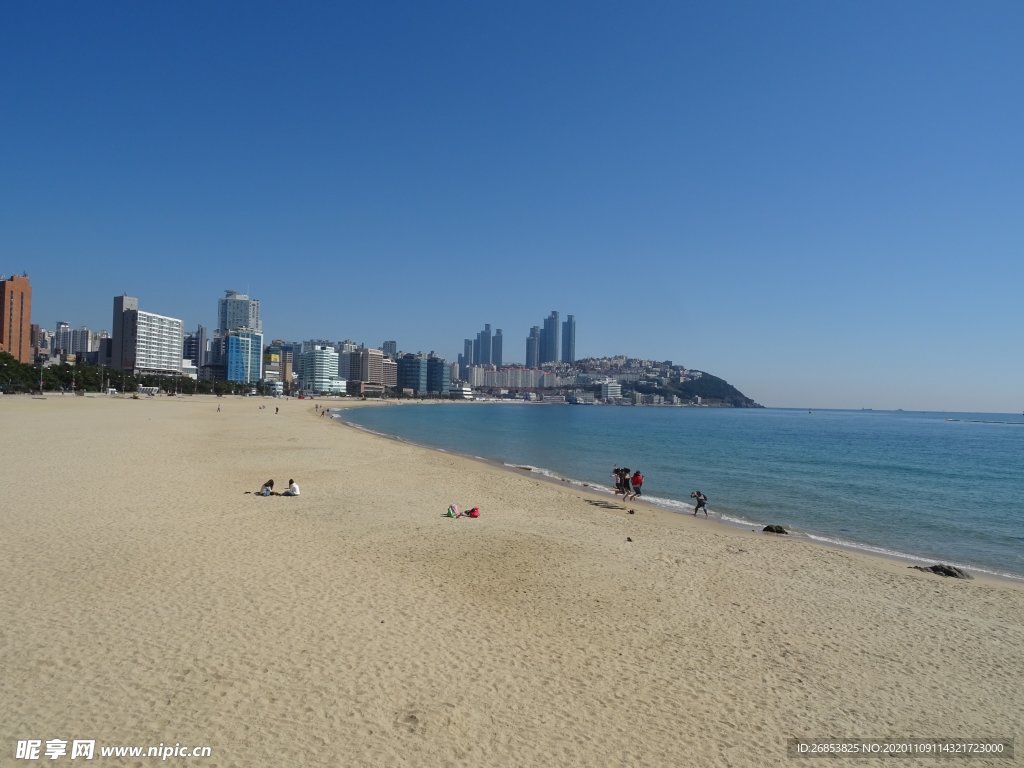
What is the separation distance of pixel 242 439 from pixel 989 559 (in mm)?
33827

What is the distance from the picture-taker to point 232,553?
A: 10156mm

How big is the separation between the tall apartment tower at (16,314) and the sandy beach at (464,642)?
474 ft

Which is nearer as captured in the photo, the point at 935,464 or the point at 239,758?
the point at 239,758

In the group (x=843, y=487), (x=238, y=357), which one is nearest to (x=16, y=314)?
(x=238, y=357)

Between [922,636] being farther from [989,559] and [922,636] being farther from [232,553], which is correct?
[232,553]

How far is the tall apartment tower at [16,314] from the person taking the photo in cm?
12306

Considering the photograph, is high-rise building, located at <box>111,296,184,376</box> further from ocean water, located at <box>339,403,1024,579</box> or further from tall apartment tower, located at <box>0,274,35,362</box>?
ocean water, located at <box>339,403,1024,579</box>

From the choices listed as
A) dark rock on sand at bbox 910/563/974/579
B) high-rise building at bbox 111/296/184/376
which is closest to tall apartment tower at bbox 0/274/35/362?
high-rise building at bbox 111/296/184/376

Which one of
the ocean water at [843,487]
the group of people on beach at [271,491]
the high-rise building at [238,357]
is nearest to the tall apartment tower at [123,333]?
the high-rise building at [238,357]

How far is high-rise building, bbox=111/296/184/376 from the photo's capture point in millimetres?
161875

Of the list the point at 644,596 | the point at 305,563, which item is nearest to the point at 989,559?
the point at 644,596

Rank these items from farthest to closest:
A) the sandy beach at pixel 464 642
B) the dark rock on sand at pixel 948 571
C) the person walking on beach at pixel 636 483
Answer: the person walking on beach at pixel 636 483 < the dark rock on sand at pixel 948 571 < the sandy beach at pixel 464 642

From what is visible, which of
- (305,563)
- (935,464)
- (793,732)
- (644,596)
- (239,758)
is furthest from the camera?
(935,464)

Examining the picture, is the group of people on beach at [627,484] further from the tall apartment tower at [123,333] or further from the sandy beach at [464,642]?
the tall apartment tower at [123,333]
